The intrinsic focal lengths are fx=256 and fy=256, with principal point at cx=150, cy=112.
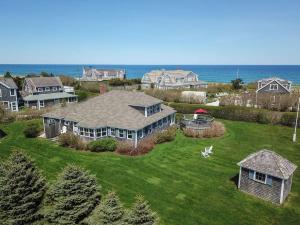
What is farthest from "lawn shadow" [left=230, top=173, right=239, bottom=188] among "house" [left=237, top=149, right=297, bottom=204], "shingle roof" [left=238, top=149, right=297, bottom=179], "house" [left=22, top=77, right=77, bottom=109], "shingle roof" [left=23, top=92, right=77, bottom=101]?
"shingle roof" [left=23, top=92, right=77, bottom=101]

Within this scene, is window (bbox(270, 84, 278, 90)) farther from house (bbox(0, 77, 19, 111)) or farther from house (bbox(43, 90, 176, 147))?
house (bbox(0, 77, 19, 111))

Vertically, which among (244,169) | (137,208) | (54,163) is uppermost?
(137,208)

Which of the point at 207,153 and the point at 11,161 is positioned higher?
the point at 11,161

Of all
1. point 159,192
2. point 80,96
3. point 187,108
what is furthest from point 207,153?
point 80,96

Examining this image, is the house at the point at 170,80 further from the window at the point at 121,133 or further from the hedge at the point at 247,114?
the window at the point at 121,133

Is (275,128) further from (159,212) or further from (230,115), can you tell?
(159,212)

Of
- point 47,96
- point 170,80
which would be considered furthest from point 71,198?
point 170,80

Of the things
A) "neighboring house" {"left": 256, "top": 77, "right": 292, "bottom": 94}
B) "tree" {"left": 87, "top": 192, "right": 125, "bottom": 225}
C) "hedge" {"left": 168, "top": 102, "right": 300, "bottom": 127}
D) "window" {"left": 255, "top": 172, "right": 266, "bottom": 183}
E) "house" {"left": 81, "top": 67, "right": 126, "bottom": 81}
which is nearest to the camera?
"tree" {"left": 87, "top": 192, "right": 125, "bottom": 225}

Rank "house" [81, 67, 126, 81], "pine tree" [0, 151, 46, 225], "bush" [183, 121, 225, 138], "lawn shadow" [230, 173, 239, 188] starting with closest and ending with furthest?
"pine tree" [0, 151, 46, 225]
"lawn shadow" [230, 173, 239, 188]
"bush" [183, 121, 225, 138]
"house" [81, 67, 126, 81]
